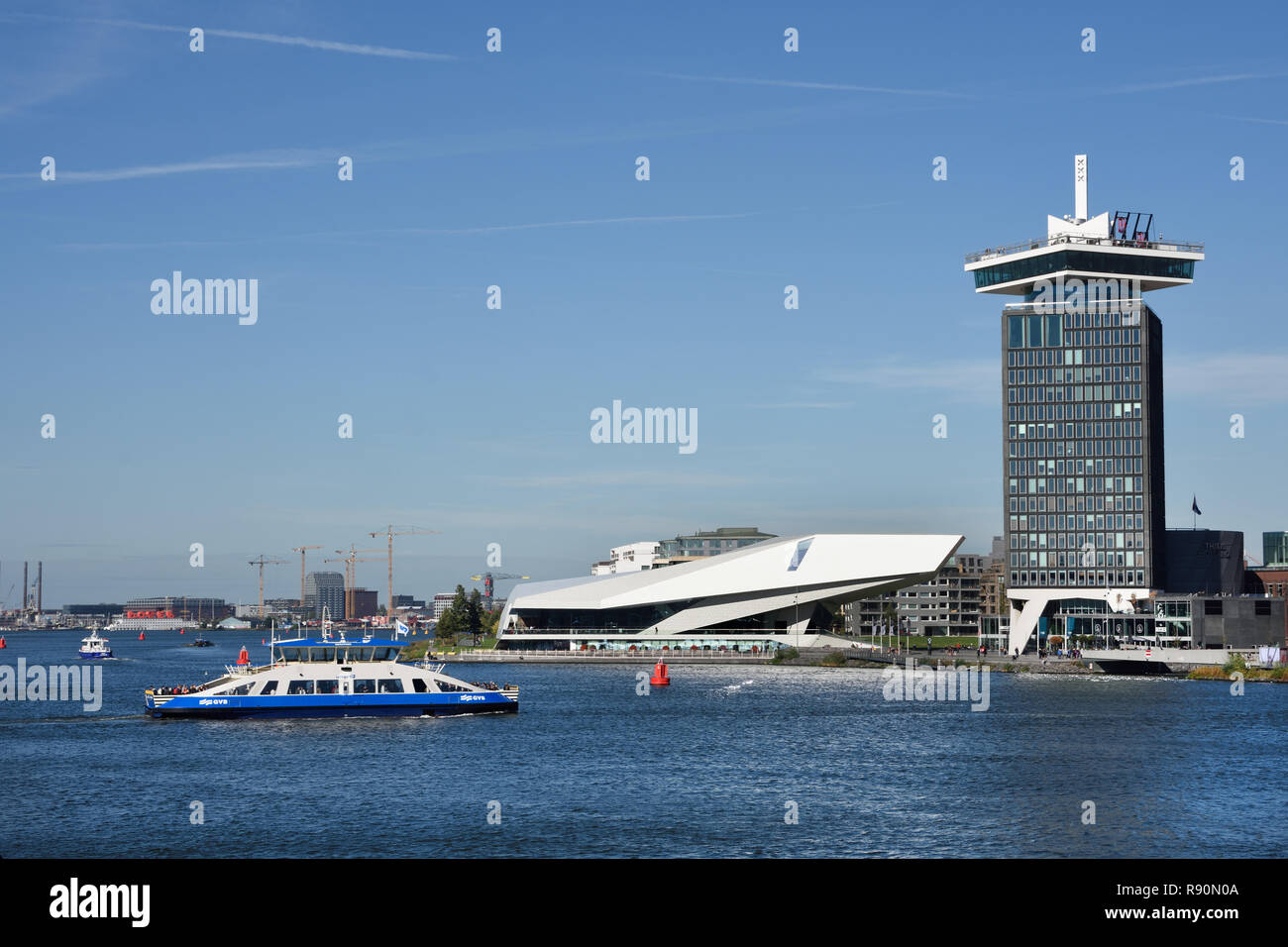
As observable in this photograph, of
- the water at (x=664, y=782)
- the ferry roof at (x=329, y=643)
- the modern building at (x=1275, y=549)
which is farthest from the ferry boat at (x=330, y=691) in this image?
the modern building at (x=1275, y=549)

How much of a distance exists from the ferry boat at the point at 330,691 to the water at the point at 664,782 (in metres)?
1.24

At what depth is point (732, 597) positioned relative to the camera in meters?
162

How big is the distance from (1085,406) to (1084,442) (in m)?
4.18

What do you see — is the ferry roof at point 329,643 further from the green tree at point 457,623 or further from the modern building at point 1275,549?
the modern building at point 1275,549

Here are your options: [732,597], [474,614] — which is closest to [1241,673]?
[732,597]

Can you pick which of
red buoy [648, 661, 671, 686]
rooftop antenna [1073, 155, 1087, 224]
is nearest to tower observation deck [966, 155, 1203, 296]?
Result: rooftop antenna [1073, 155, 1087, 224]

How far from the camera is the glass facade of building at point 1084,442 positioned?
6235 inches

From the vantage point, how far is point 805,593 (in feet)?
523

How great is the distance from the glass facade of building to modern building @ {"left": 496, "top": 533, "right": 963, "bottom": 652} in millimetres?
14057

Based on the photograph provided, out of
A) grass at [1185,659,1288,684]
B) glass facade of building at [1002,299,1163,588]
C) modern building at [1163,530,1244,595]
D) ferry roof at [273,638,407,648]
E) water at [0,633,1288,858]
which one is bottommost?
grass at [1185,659,1288,684]

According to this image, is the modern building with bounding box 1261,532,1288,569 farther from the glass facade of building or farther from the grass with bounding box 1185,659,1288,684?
the grass with bounding box 1185,659,1288,684

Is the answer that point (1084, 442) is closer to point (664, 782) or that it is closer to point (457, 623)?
point (457, 623)

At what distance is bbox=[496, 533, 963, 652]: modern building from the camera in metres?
156
